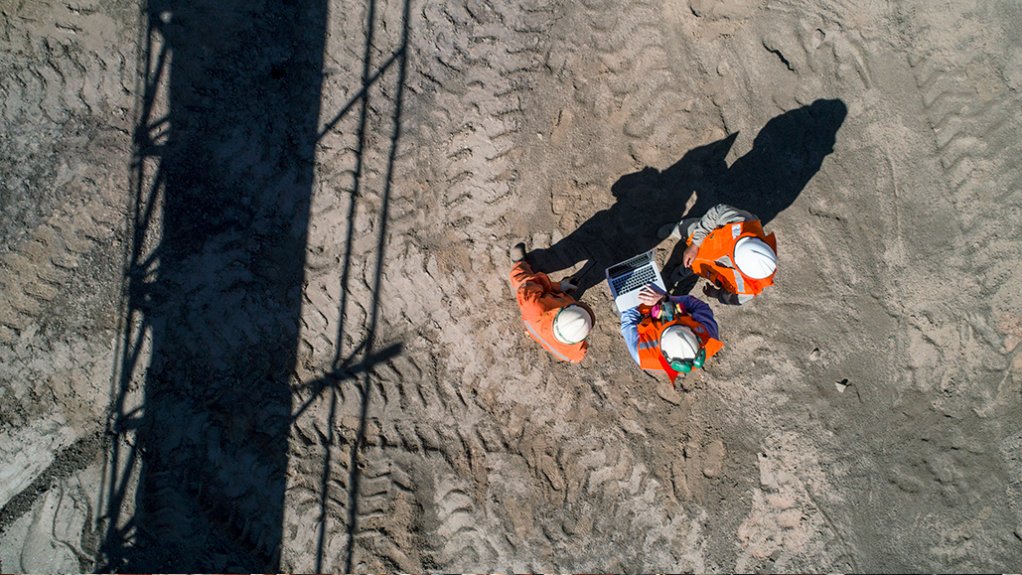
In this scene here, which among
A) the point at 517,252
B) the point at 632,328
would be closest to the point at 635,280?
the point at 632,328

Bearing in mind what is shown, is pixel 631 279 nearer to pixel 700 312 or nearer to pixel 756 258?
pixel 700 312

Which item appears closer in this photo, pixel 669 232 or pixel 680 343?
pixel 680 343

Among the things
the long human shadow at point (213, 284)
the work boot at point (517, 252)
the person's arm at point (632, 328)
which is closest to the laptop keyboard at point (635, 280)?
the person's arm at point (632, 328)

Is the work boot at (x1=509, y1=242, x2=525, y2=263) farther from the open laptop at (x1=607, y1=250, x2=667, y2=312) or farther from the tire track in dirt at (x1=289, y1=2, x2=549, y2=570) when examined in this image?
the open laptop at (x1=607, y1=250, x2=667, y2=312)

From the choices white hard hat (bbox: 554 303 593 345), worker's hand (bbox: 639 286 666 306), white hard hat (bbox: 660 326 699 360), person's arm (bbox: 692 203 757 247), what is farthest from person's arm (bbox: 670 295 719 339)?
white hard hat (bbox: 554 303 593 345)

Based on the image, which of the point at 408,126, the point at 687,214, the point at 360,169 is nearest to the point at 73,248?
the point at 360,169

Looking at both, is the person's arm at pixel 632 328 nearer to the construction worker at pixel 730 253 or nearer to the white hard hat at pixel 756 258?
the construction worker at pixel 730 253
